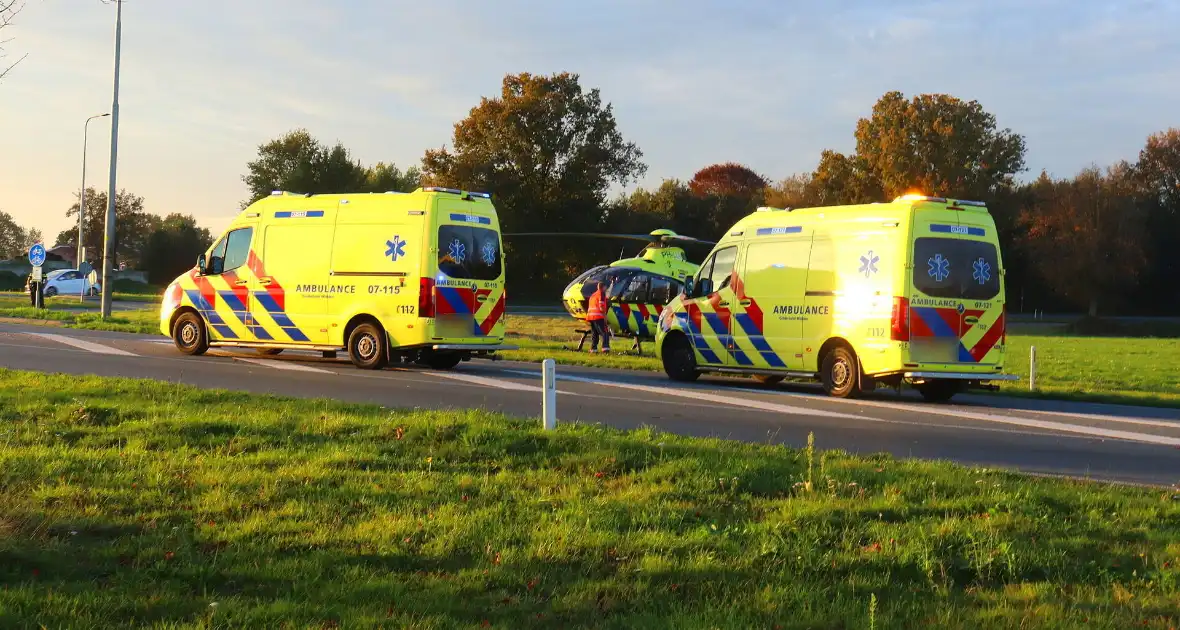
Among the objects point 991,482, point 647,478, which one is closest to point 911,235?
point 991,482

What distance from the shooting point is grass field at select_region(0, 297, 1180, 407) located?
17.8 metres

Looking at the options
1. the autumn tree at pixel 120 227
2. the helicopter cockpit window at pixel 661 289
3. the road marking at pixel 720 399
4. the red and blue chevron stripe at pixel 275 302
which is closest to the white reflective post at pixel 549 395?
the road marking at pixel 720 399

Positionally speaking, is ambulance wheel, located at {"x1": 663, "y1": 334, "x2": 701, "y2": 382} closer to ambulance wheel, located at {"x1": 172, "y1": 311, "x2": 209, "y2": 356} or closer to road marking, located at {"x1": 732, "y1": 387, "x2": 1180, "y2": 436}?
road marking, located at {"x1": 732, "y1": 387, "x2": 1180, "y2": 436}

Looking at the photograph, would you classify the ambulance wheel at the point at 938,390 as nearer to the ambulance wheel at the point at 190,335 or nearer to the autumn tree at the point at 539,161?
the ambulance wheel at the point at 190,335

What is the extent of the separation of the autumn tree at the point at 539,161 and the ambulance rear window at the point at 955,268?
4679 cm

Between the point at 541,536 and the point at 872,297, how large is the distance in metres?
9.71

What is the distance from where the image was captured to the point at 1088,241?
5706cm

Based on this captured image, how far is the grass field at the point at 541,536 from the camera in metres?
4.78

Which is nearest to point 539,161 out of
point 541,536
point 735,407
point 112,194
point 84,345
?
point 112,194

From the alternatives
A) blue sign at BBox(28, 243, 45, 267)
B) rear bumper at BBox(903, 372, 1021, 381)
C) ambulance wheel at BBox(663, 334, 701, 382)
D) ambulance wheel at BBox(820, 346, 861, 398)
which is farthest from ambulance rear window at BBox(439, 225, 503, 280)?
blue sign at BBox(28, 243, 45, 267)

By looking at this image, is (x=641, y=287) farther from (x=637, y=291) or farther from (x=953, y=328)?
(x=953, y=328)

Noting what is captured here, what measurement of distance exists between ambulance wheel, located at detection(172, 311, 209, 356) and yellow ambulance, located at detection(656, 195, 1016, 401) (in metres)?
8.85

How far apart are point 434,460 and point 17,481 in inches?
105

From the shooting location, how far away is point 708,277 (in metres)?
17.4
